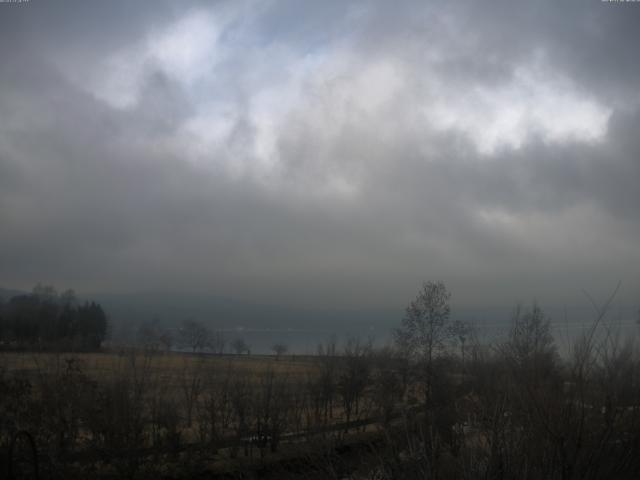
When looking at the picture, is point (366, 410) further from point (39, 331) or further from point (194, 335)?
point (194, 335)

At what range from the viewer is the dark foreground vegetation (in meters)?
8.52

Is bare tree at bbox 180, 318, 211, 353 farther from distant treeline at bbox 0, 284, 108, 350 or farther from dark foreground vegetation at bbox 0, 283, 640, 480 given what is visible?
dark foreground vegetation at bbox 0, 283, 640, 480

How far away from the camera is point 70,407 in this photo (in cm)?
1952

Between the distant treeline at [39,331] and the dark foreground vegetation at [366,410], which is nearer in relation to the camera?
the dark foreground vegetation at [366,410]

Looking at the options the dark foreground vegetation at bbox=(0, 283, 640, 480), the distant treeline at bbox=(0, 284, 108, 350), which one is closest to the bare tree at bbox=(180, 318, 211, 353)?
the distant treeline at bbox=(0, 284, 108, 350)

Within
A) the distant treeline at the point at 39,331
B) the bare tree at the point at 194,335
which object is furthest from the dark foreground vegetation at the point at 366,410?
the bare tree at the point at 194,335

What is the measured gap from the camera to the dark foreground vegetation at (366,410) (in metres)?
8.52

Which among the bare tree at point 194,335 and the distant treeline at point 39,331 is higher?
the distant treeline at point 39,331

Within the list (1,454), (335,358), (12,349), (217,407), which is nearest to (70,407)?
(1,454)

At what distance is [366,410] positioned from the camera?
32625 millimetres

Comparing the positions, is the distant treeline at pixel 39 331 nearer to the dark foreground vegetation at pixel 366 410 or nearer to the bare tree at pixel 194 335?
the dark foreground vegetation at pixel 366 410

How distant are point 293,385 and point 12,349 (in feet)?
59.2

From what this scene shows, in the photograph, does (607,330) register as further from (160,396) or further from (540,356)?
(160,396)

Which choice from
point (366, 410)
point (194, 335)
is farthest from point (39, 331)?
point (194, 335)
